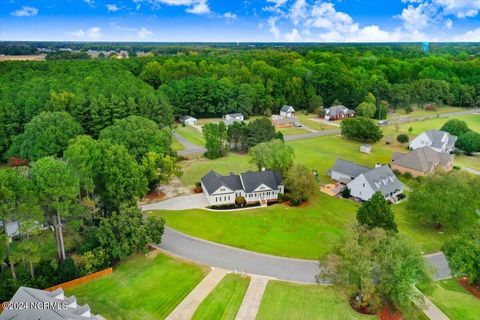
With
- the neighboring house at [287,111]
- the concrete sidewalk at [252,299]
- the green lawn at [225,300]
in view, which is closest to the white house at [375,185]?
the concrete sidewalk at [252,299]

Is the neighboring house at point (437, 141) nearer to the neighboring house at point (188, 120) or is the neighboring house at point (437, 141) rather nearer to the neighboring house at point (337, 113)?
the neighboring house at point (337, 113)

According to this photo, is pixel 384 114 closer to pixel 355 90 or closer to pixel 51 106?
pixel 355 90

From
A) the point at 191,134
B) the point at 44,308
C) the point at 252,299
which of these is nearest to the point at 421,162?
the point at 252,299

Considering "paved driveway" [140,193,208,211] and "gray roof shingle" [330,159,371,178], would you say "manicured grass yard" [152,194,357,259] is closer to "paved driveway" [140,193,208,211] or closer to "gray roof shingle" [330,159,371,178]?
"paved driveway" [140,193,208,211]

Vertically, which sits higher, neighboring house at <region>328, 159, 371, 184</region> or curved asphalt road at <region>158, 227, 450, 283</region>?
neighboring house at <region>328, 159, 371, 184</region>

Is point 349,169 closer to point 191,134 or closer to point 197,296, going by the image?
point 197,296

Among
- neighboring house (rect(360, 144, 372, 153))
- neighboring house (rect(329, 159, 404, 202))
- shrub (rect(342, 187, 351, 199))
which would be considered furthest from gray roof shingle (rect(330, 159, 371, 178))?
neighboring house (rect(360, 144, 372, 153))

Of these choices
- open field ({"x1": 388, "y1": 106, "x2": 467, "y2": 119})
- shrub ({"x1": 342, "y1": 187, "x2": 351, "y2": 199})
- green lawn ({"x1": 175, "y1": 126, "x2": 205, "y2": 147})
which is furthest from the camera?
open field ({"x1": 388, "y1": 106, "x2": 467, "y2": 119})
